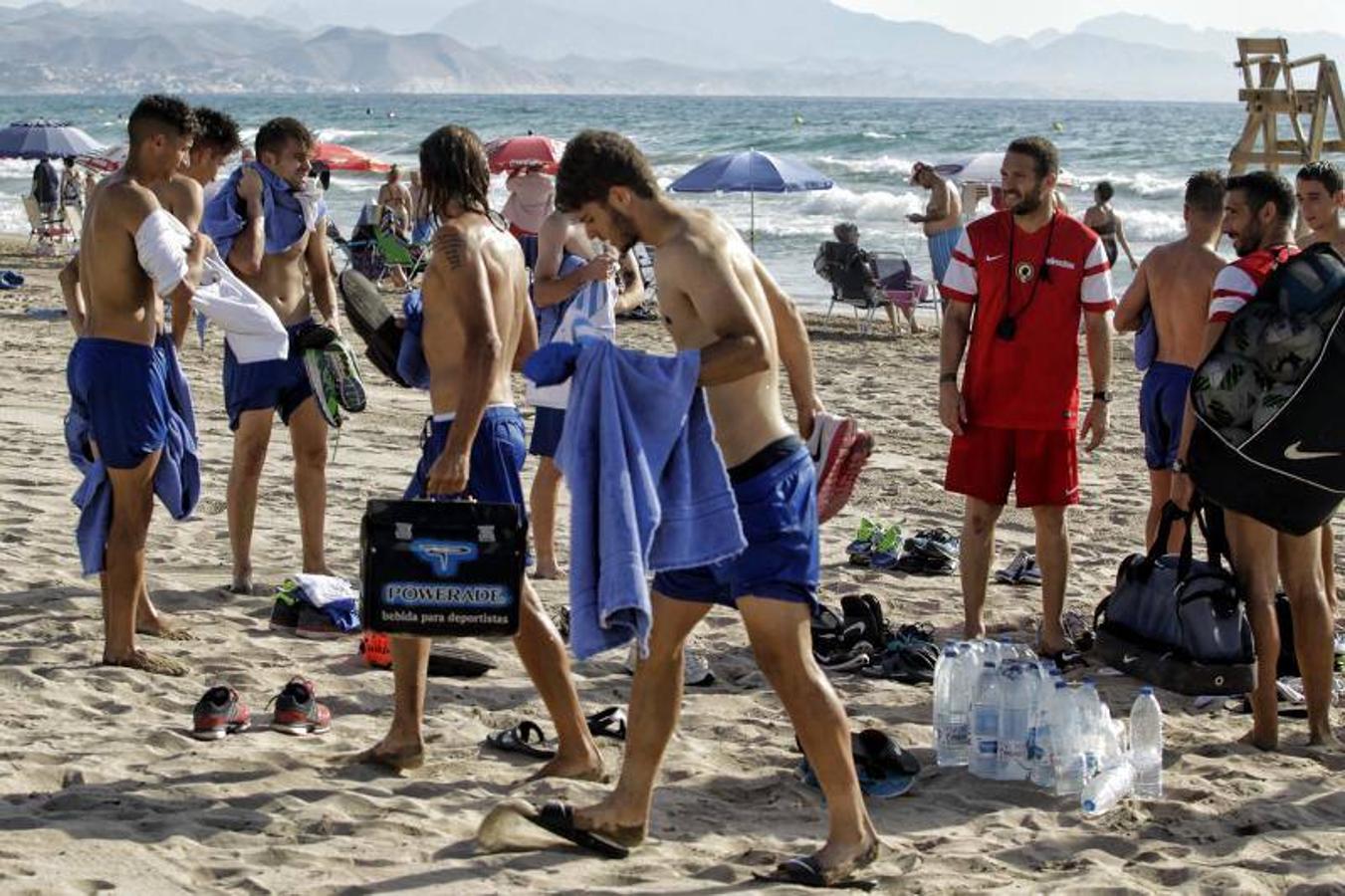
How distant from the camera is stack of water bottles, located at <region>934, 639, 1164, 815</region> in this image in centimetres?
511

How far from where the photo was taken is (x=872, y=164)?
1852 inches

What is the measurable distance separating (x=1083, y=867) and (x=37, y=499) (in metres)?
5.45

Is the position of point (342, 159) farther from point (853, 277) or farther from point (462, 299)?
point (462, 299)

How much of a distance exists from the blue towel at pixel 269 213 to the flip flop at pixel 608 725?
2.35m

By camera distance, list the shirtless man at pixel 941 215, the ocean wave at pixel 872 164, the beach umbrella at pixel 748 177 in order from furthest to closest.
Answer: the ocean wave at pixel 872 164 < the beach umbrella at pixel 748 177 < the shirtless man at pixel 941 215

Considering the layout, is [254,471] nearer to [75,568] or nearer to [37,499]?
[75,568]

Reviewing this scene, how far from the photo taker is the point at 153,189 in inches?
244

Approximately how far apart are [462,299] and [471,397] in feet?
0.88

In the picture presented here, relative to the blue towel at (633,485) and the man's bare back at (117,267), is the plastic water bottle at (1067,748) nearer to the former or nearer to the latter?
the blue towel at (633,485)

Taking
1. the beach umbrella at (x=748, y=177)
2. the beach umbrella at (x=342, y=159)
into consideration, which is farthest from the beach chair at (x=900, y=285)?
the beach umbrella at (x=342, y=159)

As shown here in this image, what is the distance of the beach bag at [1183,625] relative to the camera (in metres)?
5.98

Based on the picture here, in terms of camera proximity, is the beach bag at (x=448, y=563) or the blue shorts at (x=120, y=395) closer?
the beach bag at (x=448, y=563)

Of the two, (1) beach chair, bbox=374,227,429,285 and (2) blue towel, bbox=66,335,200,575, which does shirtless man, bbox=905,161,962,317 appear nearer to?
Result: (1) beach chair, bbox=374,227,429,285

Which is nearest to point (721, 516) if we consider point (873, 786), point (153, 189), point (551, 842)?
point (551, 842)
